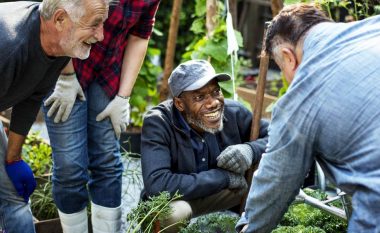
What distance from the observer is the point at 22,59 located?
275cm

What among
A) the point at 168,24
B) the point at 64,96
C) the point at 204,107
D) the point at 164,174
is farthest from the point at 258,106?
the point at 168,24

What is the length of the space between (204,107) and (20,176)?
3.34 ft

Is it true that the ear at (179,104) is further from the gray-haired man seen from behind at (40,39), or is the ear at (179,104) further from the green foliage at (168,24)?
the green foliage at (168,24)

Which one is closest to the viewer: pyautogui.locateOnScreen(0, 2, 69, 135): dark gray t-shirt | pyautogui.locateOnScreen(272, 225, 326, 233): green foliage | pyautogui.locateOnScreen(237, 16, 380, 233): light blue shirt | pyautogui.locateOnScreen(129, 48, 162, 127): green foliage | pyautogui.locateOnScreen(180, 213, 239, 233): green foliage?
pyautogui.locateOnScreen(237, 16, 380, 233): light blue shirt

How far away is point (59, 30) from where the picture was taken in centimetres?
276

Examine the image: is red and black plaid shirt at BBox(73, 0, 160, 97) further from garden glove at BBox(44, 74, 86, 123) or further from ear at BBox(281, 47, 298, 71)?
ear at BBox(281, 47, 298, 71)

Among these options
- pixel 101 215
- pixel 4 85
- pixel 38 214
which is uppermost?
pixel 4 85

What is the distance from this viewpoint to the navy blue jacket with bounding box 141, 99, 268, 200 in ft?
11.3

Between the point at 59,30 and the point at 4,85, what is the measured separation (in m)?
0.32

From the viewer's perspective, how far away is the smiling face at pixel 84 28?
2.76 metres

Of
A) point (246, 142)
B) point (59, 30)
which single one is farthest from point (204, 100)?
point (59, 30)

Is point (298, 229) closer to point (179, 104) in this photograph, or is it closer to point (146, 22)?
point (179, 104)

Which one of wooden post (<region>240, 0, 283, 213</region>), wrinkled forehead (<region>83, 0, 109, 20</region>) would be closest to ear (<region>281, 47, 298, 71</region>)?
wrinkled forehead (<region>83, 0, 109, 20</region>)

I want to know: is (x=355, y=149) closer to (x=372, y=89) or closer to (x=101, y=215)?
(x=372, y=89)
